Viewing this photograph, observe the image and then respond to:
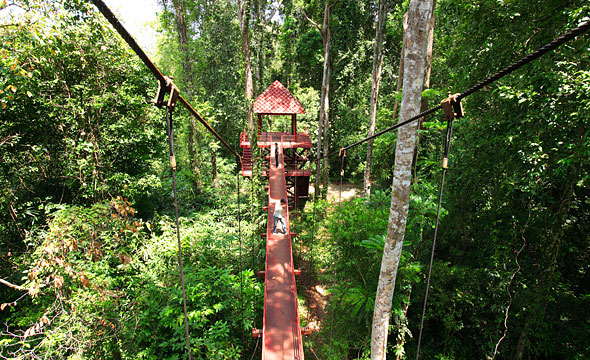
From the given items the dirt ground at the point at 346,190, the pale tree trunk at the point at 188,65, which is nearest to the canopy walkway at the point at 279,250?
the pale tree trunk at the point at 188,65

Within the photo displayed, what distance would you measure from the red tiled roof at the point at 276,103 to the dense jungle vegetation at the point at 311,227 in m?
2.01

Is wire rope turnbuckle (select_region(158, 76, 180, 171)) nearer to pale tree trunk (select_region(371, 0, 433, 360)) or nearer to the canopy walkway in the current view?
pale tree trunk (select_region(371, 0, 433, 360))

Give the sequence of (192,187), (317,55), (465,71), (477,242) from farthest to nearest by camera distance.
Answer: (317,55) < (192,187) < (477,242) < (465,71)

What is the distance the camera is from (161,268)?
4.07 meters

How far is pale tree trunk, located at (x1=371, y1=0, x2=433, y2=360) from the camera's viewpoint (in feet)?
7.84

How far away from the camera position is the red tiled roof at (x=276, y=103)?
24.1 feet

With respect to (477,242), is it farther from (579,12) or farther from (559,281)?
(579,12)

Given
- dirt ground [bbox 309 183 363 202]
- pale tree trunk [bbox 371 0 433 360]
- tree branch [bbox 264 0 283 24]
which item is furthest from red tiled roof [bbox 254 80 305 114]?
tree branch [bbox 264 0 283 24]

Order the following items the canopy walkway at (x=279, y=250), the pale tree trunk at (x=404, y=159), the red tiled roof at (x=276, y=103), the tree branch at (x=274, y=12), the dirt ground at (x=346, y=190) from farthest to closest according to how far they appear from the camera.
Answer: the tree branch at (x=274, y=12) → the dirt ground at (x=346, y=190) → the red tiled roof at (x=276, y=103) → the canopy walkway at (x=279, y=250) → the pale tree trunk at (x=404, y=159)

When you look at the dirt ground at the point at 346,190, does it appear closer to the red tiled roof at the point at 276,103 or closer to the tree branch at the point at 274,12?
the red tiled roof at the point at 276,103

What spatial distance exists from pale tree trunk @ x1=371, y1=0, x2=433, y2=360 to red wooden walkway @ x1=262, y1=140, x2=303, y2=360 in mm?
956

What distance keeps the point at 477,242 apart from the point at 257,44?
1221 cm

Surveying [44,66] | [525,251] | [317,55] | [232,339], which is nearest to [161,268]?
[232,339]

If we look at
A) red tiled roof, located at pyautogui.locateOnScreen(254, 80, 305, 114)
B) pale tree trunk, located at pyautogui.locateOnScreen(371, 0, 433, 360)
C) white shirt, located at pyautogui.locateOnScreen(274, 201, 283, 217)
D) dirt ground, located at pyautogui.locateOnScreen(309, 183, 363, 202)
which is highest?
red tiled roof, located at pyautogui.locateOnScreen(254, 80, 305, 114)
